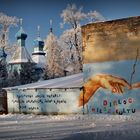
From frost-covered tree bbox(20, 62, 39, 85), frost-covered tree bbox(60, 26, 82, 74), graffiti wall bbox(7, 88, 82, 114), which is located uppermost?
frost-covered tree bbox(60, 26, 82, 74)

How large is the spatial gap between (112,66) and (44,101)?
15.7ft

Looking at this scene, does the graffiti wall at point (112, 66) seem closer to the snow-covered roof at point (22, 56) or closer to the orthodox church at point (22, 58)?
the orthodox church at point (22, 58)

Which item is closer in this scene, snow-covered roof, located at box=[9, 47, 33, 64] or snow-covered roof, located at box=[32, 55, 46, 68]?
snow-covered roof, located at box=[9, 47, 33, 64]

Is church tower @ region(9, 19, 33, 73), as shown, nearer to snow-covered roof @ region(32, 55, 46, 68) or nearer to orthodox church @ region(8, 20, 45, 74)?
orthodox church @ region(8, 20, 45, 74)

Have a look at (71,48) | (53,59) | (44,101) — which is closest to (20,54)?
(53,59)

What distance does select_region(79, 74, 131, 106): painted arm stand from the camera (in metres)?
18.5

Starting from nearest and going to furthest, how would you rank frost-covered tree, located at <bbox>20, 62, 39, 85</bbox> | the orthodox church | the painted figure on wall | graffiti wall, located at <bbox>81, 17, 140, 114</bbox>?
graffiti wall, located at <bbox>81, 17, 140, 114</bbox>
the painted figure on wall
frost-covered tree, located at <bbox>20, 62, 39, 85</bbox>
the orthodox church

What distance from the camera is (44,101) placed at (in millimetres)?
20953

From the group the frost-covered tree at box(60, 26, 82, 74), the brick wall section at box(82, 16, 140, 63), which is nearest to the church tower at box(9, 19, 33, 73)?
the frost-covered tree at box(60, 26, 82, 74)

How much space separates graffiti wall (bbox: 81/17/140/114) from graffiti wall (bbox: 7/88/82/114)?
2.48 feet

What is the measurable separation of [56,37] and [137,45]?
3094cm

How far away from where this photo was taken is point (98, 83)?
63.1 feet

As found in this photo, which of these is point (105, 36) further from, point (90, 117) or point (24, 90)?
point (24, 90)

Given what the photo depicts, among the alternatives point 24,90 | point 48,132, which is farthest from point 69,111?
point 48,132
